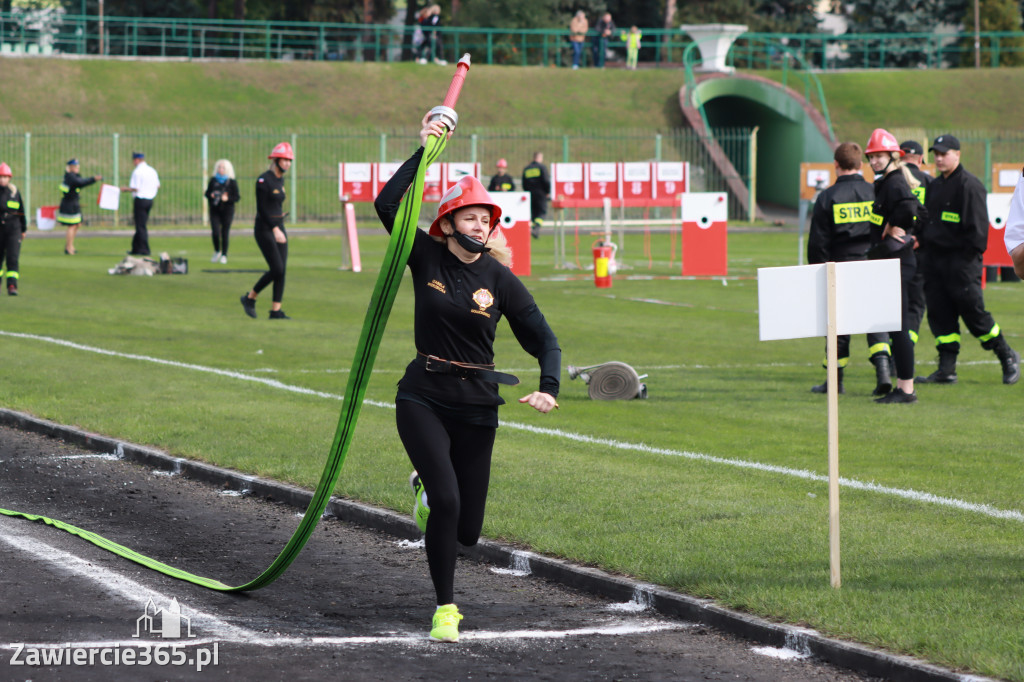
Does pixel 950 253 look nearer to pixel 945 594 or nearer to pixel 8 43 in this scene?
pixel 945 594

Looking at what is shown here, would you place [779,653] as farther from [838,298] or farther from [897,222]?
[897,222]

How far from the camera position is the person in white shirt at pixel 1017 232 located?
6012 millimetres

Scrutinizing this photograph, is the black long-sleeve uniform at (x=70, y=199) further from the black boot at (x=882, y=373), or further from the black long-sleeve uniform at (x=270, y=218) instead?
the black boot at (x=882, y=373)

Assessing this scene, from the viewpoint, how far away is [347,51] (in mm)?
64000

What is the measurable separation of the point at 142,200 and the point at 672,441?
66.7 ft

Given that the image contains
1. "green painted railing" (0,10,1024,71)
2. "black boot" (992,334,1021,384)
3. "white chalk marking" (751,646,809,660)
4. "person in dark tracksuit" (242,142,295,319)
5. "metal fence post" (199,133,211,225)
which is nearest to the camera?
"white chalk marking" (751,646,809,660)

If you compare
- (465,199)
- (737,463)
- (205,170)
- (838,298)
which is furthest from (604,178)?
(465,199)

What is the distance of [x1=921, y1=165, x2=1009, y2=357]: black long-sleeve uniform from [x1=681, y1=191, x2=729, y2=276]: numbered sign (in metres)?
12.4

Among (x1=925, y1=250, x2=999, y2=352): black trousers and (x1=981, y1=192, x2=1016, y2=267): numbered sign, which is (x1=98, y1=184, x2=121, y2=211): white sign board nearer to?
(x1=981, y1=192, x2=1016, y2=267): numbered sign

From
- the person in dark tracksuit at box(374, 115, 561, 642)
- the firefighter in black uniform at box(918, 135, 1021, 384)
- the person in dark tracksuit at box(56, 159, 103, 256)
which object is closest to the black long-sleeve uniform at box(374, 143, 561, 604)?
the person in dark tracksuit at box(374, 115, 561, 642)

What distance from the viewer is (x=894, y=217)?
12234 mm

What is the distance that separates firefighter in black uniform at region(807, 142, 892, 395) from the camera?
40.9 ft

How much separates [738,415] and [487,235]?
18.9ft

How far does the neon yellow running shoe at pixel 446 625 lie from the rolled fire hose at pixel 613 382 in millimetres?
6526
